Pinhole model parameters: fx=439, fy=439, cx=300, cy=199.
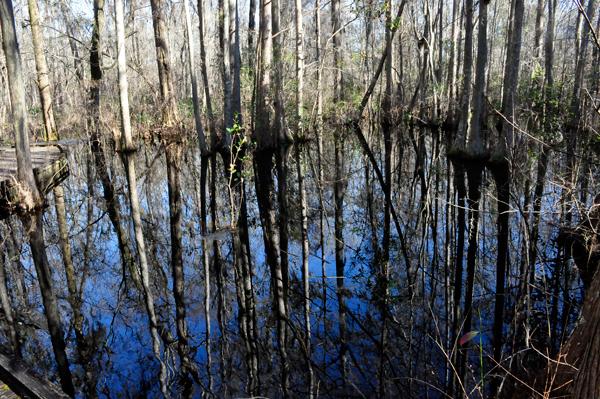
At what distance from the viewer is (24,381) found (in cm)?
271

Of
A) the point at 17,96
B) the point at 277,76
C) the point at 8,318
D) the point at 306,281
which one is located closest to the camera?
the point at 8,318

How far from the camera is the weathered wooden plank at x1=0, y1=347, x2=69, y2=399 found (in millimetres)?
2619

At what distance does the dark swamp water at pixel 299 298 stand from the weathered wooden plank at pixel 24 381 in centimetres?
86

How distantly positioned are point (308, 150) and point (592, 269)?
1153 centimetres

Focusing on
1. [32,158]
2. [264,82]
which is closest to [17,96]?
[32,158]

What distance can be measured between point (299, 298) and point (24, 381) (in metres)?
2.92

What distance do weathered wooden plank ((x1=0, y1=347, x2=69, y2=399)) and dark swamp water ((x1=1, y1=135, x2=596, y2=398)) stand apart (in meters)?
0.86

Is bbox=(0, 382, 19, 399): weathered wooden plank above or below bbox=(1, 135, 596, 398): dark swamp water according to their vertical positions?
above

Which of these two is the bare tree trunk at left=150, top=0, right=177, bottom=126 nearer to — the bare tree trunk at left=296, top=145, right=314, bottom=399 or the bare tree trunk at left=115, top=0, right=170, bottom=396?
the bare tree trunk at left=115, top=0, right=170, bottom=396

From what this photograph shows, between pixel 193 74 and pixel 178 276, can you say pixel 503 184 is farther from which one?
pixel 193 74

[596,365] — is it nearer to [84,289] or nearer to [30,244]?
[84,289]

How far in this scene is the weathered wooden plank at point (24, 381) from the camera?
2.62 m

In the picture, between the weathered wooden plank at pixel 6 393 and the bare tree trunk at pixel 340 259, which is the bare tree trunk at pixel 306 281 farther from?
the weathered wooden plank at pixel 6 393

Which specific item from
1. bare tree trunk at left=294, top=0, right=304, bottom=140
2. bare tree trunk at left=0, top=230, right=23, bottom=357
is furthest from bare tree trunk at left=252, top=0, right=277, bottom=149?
bare tree trunk at left=0, top=230, right=23, bottom=357
